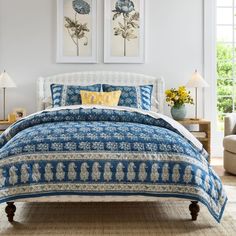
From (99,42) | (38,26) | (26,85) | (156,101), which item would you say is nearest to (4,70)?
(26,85)

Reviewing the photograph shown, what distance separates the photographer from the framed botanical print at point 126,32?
19.7 feet

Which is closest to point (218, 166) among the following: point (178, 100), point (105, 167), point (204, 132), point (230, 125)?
point (204, 132)

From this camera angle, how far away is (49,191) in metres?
3.10

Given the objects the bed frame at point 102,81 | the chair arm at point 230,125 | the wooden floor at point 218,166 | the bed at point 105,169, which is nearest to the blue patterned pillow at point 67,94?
the bed frame at point 102,81

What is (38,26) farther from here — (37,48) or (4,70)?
(4,70)

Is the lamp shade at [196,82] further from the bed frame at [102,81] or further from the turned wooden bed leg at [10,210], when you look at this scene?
the turned wooden bed leg at [10,210]

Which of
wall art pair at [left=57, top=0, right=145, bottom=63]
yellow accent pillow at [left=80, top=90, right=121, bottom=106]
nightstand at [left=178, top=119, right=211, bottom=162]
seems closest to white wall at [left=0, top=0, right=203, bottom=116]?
wall art pair at [left=57, top=0, right=145, bottom=63]

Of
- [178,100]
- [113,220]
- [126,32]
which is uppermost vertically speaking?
[126,32]

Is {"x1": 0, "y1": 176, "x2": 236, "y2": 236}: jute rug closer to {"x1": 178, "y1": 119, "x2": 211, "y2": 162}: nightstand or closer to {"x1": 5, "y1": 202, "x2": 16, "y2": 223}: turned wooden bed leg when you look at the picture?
{"x1": 5, "y1": 202, "x2": 16, "y2": 223}: turned wooden bed leg

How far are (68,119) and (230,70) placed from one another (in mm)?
3240

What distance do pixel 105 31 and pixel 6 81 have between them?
1.39 metres

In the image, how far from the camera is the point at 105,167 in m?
3.11

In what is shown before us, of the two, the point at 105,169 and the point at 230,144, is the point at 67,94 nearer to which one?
the point at 230,144

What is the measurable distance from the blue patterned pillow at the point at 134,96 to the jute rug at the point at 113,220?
5.28 ft
